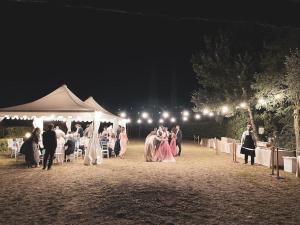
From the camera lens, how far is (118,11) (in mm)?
1515

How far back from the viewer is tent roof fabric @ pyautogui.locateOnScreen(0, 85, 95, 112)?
1370cm

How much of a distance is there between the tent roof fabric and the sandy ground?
9.15 ft

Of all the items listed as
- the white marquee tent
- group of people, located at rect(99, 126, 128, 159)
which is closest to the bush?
the white marquee tent

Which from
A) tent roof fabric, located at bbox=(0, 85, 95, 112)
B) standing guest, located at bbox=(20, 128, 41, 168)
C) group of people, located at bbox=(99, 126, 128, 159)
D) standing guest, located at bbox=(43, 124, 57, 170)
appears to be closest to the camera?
standing guest, located at bbox=(43, 124, 57, 170)

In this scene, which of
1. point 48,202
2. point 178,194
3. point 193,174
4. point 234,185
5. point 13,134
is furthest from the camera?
point 13,134

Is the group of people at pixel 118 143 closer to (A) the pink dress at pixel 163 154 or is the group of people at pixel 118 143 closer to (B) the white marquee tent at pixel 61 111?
(A) the pink dress at pixel 163 154

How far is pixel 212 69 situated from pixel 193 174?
1430cm

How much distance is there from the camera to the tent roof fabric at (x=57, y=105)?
13.7 metres

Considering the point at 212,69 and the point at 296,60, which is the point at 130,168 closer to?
the point at 296,60

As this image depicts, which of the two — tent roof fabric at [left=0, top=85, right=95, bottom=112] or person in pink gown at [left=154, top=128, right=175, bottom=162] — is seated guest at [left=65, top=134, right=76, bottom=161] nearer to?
tent roof fabric at [left=0, top=85, right=95, bottom=112]

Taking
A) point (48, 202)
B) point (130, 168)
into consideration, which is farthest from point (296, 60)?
point (48, 202)

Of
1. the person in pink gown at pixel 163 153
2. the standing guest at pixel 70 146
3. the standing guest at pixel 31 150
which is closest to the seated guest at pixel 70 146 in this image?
the standing guest at pixel 70 146

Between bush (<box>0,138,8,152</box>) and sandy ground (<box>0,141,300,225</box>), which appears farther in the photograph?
bush (<box>0,138,8,152</box>)

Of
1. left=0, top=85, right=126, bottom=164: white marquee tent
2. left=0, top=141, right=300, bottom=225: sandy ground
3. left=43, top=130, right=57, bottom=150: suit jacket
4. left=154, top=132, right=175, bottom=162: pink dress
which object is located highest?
left=0, top=85, right=126, bottom=164: white marquee tent
